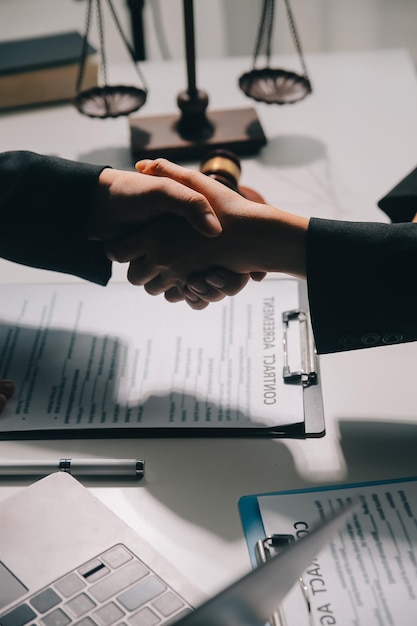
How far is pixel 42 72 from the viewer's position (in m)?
1.56

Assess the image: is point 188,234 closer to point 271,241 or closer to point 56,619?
point 271,241

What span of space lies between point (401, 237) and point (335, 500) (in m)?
0.32

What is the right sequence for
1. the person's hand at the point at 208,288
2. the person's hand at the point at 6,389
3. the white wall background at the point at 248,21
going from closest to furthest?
the person's hand at the point at 6,389 → the person's hand at the point at 208,288 → the white wall background at the point at 248,21

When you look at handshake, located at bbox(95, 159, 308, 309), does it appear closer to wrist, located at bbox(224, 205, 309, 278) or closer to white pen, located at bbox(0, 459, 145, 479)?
wrist, located at bbox(224, 205, 309, 278)

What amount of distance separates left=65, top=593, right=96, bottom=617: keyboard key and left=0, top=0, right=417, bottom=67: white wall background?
2288mm

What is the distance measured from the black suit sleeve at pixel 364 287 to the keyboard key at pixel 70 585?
379 millimetres

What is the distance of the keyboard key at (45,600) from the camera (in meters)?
0.64

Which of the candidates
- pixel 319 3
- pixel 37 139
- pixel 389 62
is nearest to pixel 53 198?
pixel 37 139

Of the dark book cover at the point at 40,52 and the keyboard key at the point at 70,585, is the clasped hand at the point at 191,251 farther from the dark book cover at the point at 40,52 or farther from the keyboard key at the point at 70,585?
the dark book cover at the point at 40,52

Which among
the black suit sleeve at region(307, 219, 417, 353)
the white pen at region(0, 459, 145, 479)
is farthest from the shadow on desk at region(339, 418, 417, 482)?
the white pen at region(0, 459, 145, 479)

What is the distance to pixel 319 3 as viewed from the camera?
2.58 meters

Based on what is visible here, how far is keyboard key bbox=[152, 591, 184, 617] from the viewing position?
2.09 feet

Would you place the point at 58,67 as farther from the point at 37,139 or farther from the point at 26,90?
the point at 37,139

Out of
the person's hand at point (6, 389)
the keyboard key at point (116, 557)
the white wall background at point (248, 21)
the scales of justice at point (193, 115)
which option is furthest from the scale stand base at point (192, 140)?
the white wall background at point (248, 21)
